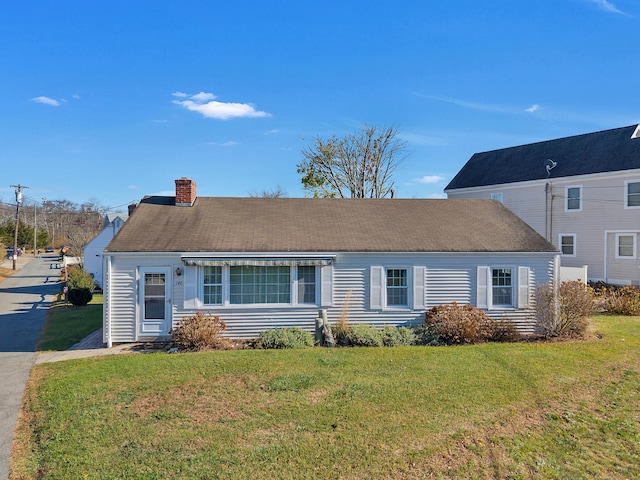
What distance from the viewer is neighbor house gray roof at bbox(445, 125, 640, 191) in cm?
2373

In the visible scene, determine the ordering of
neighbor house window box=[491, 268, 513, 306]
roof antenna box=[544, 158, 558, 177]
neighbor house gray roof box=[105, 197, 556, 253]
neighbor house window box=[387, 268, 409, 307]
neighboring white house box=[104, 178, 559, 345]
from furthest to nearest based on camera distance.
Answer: roof antenna box=[544, 158, 558, 177]
neighbor house window box=[491, 268, 513, 306]
neighbor house window box=[387, 268, 409, 307]
neighbor house gray roof box=[105, 197, 556, 253]
neighboring white house box=[104, 178, 559, 345]

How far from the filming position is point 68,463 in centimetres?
566

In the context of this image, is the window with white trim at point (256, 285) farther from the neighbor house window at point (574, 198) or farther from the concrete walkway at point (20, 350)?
the neighbor house window at point (574, 198)

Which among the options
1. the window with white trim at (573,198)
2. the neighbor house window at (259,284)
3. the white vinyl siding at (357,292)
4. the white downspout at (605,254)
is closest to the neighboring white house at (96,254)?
the white vinyl siding at (357,292)

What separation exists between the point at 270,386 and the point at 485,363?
5396 mm

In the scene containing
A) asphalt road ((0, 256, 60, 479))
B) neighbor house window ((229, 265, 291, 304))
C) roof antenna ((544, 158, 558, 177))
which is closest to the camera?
asphalt road ((0, 256, 60, 479))

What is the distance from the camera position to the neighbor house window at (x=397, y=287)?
13.4 m

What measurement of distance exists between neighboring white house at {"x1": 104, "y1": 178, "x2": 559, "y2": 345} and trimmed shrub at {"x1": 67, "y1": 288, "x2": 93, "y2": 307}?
977 centimetres

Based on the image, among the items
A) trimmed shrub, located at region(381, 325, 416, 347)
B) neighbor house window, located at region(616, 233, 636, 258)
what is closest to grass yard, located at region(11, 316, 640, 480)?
trimmed shrub, located at region(381, 325, 416, 347)

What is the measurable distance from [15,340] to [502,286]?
16.5 m

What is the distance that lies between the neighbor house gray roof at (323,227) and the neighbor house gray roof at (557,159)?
478 inches

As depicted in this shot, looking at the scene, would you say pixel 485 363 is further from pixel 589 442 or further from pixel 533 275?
pixel 533 275

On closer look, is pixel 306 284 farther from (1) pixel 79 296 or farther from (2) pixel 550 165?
(2) pixel 550 165

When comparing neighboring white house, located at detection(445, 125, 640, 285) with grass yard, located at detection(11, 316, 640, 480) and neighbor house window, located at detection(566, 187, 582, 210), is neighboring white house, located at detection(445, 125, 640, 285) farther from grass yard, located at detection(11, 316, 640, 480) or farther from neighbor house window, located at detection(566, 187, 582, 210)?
grass yard, located at detection(11, 316, 640, 480)
